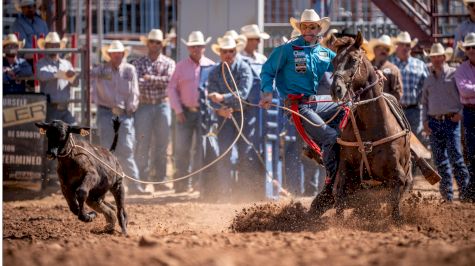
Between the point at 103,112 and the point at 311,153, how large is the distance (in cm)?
490

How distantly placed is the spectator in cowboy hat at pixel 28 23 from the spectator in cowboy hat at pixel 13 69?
112cm

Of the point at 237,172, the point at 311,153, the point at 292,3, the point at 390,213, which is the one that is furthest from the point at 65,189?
the point at 292,3

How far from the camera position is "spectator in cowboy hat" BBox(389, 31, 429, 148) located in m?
13.3

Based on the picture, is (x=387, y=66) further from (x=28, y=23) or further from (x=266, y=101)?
(x=28, y=23)

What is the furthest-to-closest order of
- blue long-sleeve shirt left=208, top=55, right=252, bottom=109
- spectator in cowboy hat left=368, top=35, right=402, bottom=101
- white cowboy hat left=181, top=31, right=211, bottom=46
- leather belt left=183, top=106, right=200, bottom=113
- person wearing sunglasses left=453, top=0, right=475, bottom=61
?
1. leather belt left=183, top=106, right=200, bottom=113
2. white cowboy hat left=181, top=31, right=211, bottom=46
3. person wearing sunglasses left=453, top=0, right=475, bottom=61
4. blue long-sleeve shirt left=208, top=55, right=252, bottom=109
5. spectator in cowboy hat left=368, top=35, right=402, bottom=101

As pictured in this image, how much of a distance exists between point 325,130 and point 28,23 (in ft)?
24.7

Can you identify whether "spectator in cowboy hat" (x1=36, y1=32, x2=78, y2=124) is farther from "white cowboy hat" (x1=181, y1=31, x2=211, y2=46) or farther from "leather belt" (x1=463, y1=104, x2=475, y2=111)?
"leather belt" (x1=463, y1=104, x2=475, y2=111)

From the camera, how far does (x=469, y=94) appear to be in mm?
11906

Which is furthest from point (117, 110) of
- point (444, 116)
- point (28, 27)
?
point (444, 116)

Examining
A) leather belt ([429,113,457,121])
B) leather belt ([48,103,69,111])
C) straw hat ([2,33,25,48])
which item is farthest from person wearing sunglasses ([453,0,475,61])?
straw hat ([2,33,25,48])

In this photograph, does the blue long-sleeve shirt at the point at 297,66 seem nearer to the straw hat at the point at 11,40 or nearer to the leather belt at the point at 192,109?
the leather belt at the point at 192,109

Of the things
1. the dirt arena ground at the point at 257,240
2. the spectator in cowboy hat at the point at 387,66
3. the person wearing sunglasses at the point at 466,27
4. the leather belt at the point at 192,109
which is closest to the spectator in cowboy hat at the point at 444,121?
the spectator in cowboy hat at the point at 387,66

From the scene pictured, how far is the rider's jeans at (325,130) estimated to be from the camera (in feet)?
30.4

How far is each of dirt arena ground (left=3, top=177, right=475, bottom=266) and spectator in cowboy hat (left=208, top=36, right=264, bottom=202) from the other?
4.87ft
